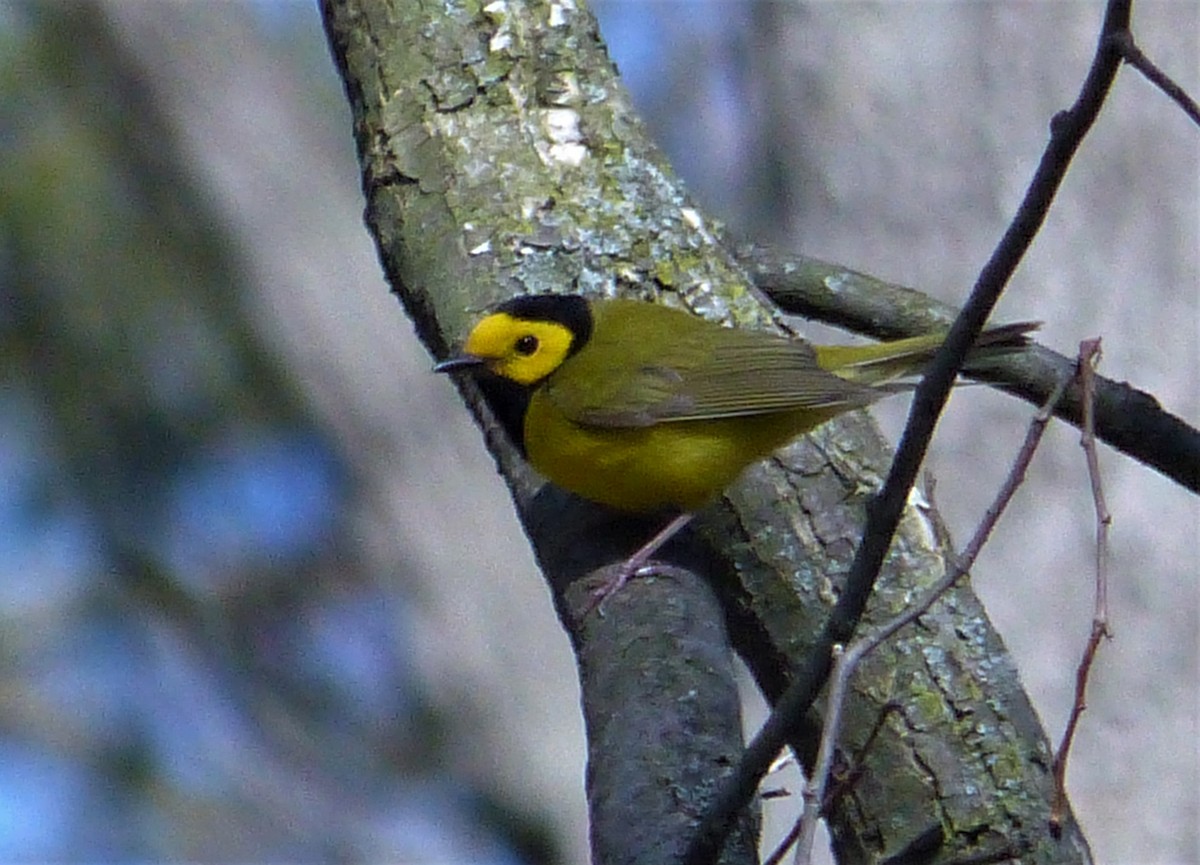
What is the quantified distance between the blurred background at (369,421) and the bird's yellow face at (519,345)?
25.5 inches

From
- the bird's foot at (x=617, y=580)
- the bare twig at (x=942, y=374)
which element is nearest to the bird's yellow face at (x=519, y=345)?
the bird's foot at (x=617, y=580)

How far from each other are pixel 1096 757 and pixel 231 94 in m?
4.27

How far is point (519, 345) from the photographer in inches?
139

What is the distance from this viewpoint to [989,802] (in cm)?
253

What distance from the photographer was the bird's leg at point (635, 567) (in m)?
2.90

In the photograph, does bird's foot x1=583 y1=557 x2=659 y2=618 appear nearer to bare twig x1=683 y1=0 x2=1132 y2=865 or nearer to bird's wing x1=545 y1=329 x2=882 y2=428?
bird's wing x1=545 y1=329 x2=882 y2=428

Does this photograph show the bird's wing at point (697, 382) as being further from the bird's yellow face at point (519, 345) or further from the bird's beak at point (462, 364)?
the bird's beak at point (462, 364)

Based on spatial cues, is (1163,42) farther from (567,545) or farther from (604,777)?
(604,777)

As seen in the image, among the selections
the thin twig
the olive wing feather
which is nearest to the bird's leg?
the olive wing feather

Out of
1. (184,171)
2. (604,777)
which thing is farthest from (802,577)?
(184,171)

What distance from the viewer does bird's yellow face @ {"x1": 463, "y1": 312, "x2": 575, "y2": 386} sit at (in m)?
3.39

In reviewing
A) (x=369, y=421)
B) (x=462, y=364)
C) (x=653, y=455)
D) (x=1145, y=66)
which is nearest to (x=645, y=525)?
(x=653, y=455)

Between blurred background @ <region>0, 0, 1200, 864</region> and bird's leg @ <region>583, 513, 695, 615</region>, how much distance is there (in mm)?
1135

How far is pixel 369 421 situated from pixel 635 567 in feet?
12.3
